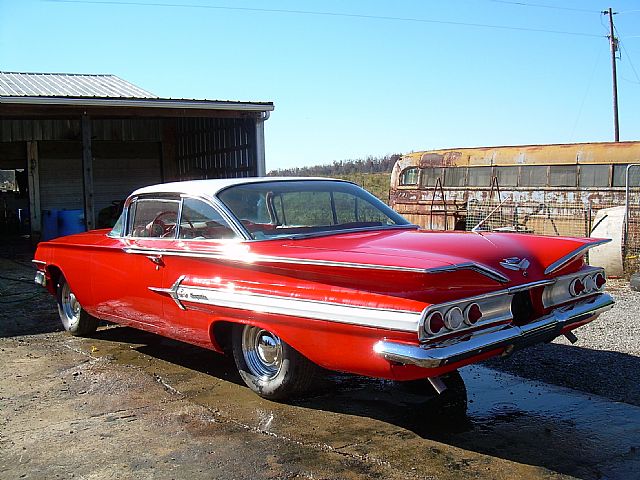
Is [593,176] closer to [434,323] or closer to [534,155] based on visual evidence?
[534,155]


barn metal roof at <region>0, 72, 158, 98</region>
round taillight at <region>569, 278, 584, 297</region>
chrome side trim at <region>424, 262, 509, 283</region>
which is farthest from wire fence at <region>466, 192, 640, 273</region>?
barn metal roof at <region>0, 72, 158, 98</region>

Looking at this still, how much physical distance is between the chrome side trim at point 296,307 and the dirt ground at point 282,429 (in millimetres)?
713

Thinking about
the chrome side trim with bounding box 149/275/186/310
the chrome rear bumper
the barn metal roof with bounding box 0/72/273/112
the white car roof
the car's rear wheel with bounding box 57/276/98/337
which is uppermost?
the barn metal roof with bounding box 0/72/273/112

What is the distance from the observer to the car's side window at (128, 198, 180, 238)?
5.42 meters

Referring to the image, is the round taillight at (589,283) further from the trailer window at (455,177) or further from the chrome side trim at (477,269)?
the trailer window at (455,177)

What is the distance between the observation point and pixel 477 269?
144 inches

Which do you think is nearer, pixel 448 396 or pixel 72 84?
pixel 448 396

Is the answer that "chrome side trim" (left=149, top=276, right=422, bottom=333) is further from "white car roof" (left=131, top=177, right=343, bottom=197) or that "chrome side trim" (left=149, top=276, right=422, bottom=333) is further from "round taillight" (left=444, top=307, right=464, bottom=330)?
"white car roof" (left=131, top=177, right=343, bottom=197)

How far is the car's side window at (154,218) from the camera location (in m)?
5.42

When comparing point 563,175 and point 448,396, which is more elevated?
point 563,175

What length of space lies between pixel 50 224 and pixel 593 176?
39.2 ft

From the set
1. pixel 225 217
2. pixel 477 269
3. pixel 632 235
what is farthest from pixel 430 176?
pixel 477 269

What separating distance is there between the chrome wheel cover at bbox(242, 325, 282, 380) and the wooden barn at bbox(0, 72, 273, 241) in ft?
27.1

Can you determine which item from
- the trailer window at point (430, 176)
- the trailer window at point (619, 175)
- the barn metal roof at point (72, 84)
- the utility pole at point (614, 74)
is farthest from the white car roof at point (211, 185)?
the utility pole at point (614, 74)
